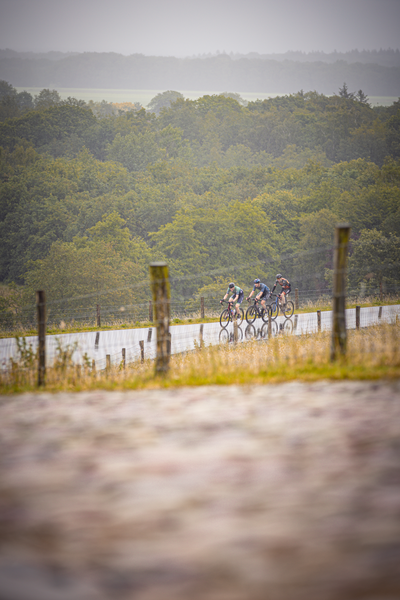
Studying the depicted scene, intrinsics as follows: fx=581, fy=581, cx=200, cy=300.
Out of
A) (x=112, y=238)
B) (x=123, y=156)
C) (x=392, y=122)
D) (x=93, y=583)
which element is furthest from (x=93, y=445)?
(x=392, y=122)

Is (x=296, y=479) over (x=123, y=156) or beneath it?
beneath

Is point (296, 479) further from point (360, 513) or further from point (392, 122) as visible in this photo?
point (392, 122)

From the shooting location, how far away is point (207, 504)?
11.3ft

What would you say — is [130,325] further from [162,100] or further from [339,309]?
[162,100]

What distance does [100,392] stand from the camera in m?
7.47

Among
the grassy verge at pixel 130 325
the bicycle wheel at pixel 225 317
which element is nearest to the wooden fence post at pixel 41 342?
the grassy verge at pixel 130 325

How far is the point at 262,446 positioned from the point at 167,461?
76 cm

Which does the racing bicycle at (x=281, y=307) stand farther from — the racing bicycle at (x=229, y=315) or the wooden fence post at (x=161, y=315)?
the wooden fence post at (x=161, y=315)

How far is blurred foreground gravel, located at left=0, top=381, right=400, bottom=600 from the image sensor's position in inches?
105

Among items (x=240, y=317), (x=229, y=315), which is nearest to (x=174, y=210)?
(x=240, y=317)

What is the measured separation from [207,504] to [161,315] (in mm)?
5033

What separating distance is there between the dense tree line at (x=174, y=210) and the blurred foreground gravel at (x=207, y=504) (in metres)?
36.4

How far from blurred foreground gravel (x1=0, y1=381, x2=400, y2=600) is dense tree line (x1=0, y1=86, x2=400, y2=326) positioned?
119 feet

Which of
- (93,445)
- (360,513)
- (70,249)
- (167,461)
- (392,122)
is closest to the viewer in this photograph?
(360,513)
